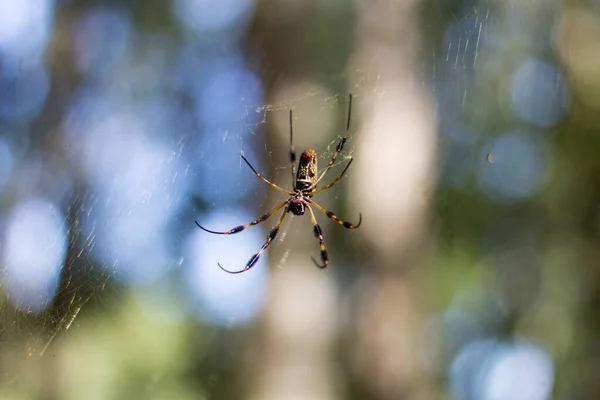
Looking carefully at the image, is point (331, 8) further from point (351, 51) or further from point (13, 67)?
point (13, 67)

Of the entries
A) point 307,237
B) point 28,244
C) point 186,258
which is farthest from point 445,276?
point 28,244

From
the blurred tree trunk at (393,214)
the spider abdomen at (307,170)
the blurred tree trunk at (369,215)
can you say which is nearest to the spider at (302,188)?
the spider abdomen at (307,170)

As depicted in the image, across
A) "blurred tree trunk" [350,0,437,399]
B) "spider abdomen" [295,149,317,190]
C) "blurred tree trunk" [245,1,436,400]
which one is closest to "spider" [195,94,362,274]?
"spider abdomen" [295,149,317,190]

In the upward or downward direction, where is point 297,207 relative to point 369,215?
upward

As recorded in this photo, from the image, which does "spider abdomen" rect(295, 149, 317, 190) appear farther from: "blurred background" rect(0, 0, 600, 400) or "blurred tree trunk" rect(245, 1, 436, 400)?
"blurred tree trunk" rect(245, 1, 436, 400)

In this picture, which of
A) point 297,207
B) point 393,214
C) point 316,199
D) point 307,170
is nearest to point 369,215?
point 393,214

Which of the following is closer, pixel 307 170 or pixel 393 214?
pixel 307 170

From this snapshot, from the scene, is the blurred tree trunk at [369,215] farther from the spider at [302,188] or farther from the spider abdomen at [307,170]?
the spider abdomen at [307,170]

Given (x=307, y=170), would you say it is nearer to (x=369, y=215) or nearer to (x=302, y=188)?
(x=302, y=188)
